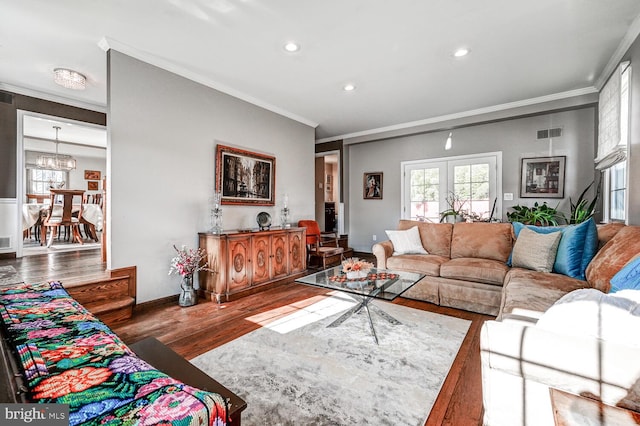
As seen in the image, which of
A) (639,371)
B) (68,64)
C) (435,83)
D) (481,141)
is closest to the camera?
(639,371)

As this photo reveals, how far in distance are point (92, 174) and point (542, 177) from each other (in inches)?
435

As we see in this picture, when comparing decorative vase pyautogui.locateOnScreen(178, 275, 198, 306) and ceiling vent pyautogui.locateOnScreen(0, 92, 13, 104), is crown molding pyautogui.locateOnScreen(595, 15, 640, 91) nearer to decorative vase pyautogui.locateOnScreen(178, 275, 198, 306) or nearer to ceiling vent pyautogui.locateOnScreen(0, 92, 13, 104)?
decorative vase pyautogui.locateOnScreen(178, 275, 198, 306)

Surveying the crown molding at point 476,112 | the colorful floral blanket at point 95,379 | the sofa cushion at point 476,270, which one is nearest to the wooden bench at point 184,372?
the colorful floral blanket at point 95,379

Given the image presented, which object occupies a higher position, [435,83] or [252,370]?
[435,83]

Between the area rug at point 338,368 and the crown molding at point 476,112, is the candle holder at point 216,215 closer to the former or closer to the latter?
the area rug at point 338,368

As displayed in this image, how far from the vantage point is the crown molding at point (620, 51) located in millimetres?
2545

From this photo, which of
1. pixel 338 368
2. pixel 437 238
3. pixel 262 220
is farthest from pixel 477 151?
pixel 338 368

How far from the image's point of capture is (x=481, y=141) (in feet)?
16.6

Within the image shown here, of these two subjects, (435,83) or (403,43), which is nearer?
(403,43)

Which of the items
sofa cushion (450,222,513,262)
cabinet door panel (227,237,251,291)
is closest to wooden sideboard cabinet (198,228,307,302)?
cabinet door panel (227,237,251,291)

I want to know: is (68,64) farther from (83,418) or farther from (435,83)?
(435,83)

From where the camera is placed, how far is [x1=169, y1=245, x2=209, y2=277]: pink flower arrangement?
3168 millimetres

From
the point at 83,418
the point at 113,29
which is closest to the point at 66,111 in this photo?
the point at 113,29

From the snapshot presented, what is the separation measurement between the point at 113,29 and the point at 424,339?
3885 mm
